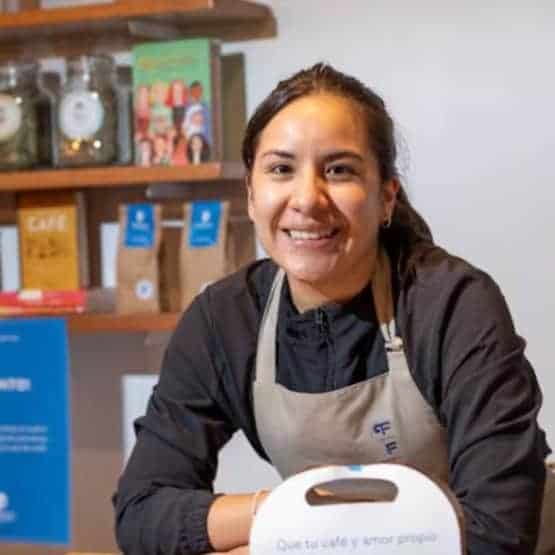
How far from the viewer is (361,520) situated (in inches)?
35.1

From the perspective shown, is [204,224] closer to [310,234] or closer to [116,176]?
[116,176]

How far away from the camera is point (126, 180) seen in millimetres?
2119

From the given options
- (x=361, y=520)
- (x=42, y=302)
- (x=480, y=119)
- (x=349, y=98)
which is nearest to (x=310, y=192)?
(x=349, y=98)

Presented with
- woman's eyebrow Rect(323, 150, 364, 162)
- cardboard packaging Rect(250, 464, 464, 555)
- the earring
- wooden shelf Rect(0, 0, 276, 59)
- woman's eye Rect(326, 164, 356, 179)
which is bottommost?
cardboard packaging Rect(250, 464, 464, 555)

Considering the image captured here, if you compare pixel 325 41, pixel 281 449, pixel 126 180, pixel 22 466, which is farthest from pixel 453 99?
pixel 22 466

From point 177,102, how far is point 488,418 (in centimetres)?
116

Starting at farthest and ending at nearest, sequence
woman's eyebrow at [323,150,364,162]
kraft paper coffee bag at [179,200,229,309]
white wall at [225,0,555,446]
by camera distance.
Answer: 1. kraft paper coffee bag at [179,200,229,309]
2. white wall at [225,0,555,446]
3. woman's eyebrow at [323,150,364,162]

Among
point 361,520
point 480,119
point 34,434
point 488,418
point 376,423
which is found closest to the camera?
point 361,520

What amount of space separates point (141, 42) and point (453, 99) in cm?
67

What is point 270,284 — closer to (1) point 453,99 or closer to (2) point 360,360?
(2) point 360,360

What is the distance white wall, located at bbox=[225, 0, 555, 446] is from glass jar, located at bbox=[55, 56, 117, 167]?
0.47m

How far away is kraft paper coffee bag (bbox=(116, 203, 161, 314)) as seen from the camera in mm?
2180

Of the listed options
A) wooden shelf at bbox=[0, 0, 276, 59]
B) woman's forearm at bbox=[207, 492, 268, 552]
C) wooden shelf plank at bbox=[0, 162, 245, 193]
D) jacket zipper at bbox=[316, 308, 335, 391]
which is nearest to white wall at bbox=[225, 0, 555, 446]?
wooden shelf at bbox=[0, 0, 276, 59]

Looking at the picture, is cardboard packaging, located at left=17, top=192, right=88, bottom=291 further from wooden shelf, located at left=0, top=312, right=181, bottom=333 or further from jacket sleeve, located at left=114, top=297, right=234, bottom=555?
jacket sleeve, located at left=114, top=297, right=234, bottom=555
